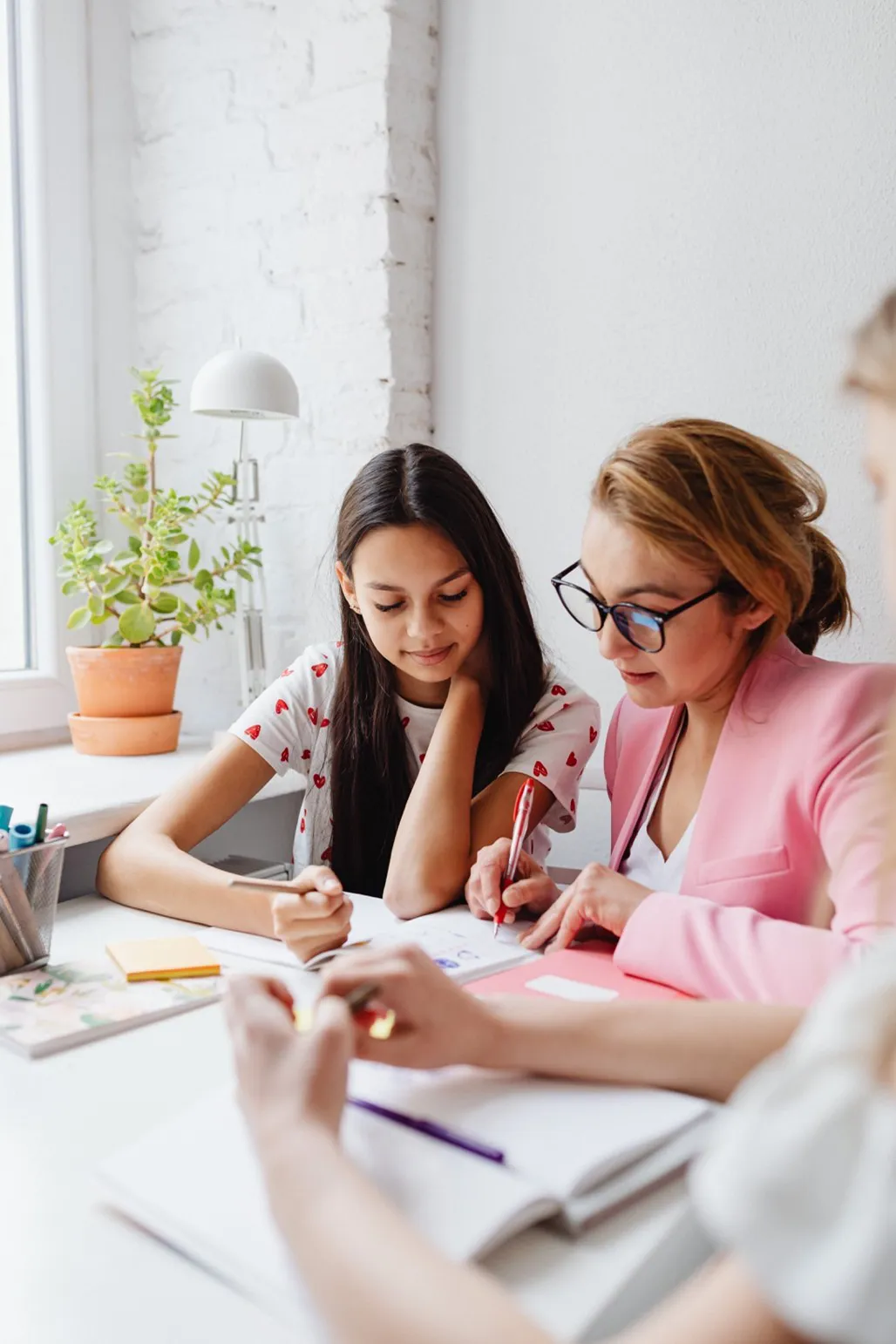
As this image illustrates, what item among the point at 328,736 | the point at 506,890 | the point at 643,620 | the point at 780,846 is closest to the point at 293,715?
the point at 328,736

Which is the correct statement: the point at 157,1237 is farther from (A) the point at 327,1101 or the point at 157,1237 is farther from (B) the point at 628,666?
(B) the point at 628,666

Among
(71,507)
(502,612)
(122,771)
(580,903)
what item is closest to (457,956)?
(580,903)

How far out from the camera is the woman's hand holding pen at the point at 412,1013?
720 millimetres

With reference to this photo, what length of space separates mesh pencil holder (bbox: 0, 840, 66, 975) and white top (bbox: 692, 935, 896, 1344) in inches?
32.6

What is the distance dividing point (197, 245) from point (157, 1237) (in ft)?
6.73

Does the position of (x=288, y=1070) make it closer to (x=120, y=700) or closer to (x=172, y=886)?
(x=172, y=886)

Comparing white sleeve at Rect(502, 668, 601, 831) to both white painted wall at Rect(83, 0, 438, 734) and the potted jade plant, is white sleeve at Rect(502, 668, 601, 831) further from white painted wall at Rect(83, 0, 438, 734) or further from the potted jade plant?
the potted jade plant

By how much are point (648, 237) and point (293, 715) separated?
101 cm

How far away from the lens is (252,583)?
6.98 ft

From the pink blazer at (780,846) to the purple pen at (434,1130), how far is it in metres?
0.35

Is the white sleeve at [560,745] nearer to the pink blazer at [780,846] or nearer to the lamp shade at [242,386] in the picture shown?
the pink blazer at [780,846]

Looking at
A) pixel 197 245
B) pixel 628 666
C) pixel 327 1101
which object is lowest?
pixel 327 1101

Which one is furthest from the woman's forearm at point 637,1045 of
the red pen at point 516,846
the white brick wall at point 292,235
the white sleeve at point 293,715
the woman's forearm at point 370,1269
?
the white brick wall at point 292,235

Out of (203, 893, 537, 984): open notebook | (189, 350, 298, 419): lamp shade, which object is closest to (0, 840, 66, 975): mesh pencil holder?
(203, 893, 537, 984): open notebook
